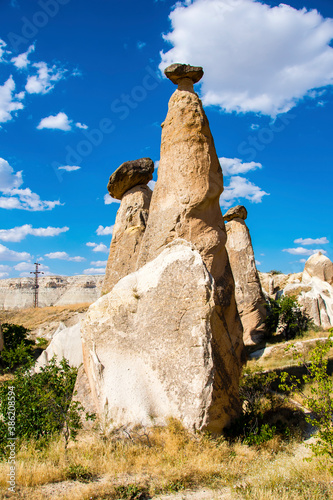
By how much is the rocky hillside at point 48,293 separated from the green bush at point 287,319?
3360 centimetres

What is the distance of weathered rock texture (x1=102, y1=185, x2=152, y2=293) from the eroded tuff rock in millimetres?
2765

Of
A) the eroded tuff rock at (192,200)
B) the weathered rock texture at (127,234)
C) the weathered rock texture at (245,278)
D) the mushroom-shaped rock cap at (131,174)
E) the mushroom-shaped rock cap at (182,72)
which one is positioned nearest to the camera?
the eroded tuff rock at (192,200)

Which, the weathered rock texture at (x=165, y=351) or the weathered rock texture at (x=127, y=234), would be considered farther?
the weathered rock texture at (x=127, y=234)

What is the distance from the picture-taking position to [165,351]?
15.0 ft

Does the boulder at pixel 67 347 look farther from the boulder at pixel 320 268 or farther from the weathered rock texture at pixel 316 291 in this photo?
the boulder at pixel 320 268

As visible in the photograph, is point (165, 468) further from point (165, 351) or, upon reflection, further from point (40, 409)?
point (40, 409)

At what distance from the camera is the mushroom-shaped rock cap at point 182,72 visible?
8.00 metres

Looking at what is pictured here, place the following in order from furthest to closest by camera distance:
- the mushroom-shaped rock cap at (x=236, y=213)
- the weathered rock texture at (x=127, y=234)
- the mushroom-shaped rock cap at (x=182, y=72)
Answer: the mushroom-shaped rock cap at (x=236, y=213), the weathered rock texture at (x=127, y=234), the mushroom-shaped rock cap at (x=182, y=72)

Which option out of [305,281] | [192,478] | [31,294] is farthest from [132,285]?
[31,294]

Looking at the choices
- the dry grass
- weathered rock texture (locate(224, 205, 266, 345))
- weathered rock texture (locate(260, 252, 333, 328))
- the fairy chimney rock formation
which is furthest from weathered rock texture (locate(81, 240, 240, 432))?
weathered rock texture (locate(260, 252, 333, 328))

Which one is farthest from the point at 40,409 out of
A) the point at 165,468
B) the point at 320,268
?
the point at 320,268

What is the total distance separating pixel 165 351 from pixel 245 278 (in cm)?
1026

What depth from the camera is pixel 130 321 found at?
497cm

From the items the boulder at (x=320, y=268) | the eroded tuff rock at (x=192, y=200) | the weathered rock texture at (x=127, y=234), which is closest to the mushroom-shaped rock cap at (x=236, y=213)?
the boulder at (x=320, y=268)
